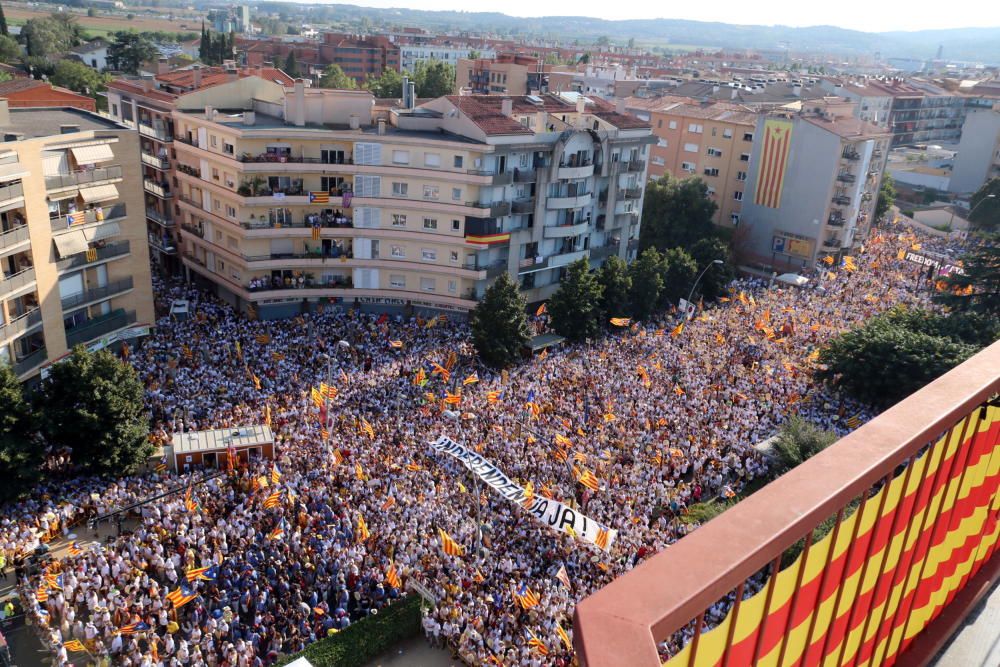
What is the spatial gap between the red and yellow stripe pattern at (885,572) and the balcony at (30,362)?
34769mm

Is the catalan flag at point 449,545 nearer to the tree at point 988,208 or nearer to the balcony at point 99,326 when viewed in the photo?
the balcony at point 99,326

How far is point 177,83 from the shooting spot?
56219mm

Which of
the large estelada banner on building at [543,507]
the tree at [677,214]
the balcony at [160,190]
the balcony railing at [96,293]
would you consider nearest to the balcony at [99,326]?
the balcony railing at [96,293]

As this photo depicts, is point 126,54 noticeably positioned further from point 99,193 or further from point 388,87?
→ point 99,193

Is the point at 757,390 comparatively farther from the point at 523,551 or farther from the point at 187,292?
the point at 187,292

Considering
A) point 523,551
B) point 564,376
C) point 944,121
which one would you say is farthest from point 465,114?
point 944,121

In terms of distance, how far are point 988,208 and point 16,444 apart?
293 feet

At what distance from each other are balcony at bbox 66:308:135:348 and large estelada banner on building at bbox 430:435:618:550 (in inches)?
743

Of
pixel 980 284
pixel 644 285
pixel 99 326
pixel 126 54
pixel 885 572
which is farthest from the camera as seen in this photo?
pixel 126 54

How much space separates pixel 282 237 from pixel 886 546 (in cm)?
4499

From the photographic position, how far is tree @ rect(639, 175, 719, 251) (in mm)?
65688

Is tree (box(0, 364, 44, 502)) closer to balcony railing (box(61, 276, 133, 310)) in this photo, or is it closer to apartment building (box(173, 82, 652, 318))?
balcony railing (box(61, 276, 133, 310))

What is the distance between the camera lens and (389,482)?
2855 centimetres

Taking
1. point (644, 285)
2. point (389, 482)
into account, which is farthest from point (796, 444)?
point (644, 285)
